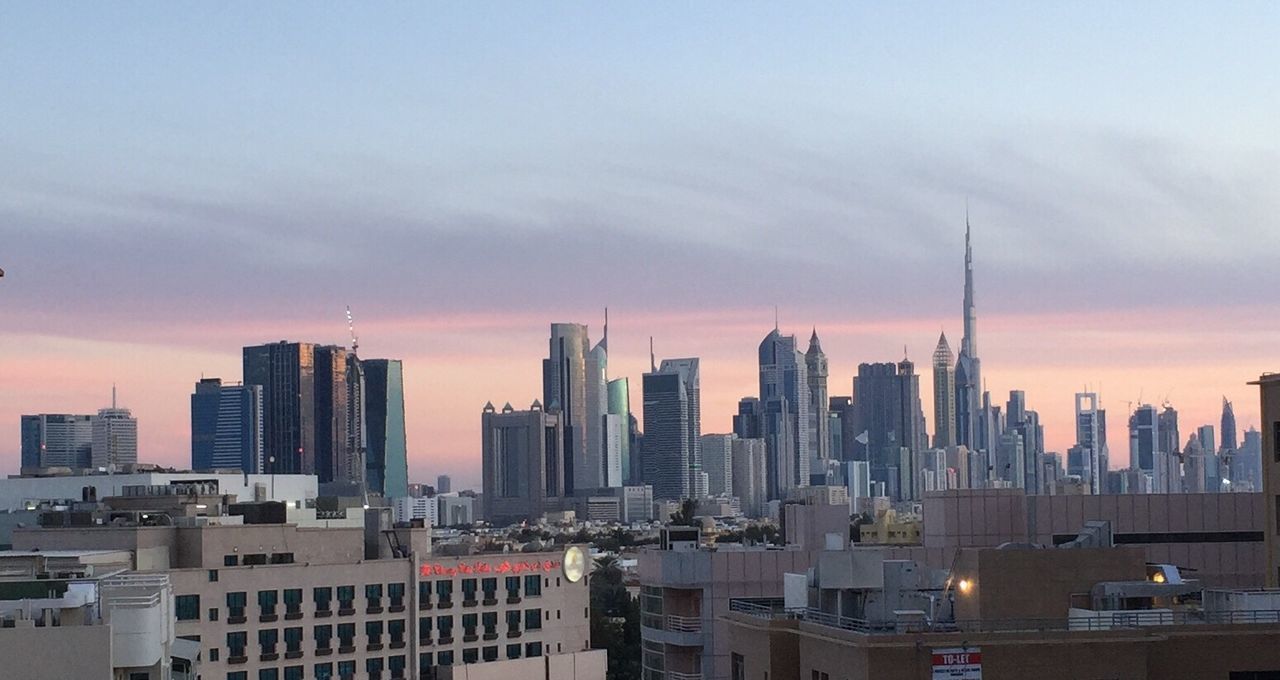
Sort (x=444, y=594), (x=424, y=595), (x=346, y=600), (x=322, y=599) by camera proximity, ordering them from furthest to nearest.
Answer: (x=444, y=594)
(x=424, y=595)
(x=346, y=600)
(x=322, y=599)

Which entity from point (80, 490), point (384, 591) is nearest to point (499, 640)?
point (384, 591)

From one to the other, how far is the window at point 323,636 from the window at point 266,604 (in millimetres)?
3954

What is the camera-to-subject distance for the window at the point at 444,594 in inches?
4840

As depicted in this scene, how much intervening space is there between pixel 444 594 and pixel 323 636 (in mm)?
11512

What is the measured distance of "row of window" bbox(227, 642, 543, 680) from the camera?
109781mm

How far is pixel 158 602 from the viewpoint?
41375mm

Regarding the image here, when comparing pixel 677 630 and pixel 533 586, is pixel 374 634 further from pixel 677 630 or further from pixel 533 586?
pixel 677 630

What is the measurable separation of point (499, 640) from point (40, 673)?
93.1 m

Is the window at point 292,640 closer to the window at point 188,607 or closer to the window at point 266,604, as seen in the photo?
the window at point 266,604

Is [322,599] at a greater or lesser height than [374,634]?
greater

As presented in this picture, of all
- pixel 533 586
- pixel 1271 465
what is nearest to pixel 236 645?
pixel 533 586

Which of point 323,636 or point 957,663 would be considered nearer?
point 957,663

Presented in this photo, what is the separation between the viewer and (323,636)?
114m

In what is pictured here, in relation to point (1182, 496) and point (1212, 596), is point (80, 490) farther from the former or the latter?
point (1212, 596)
